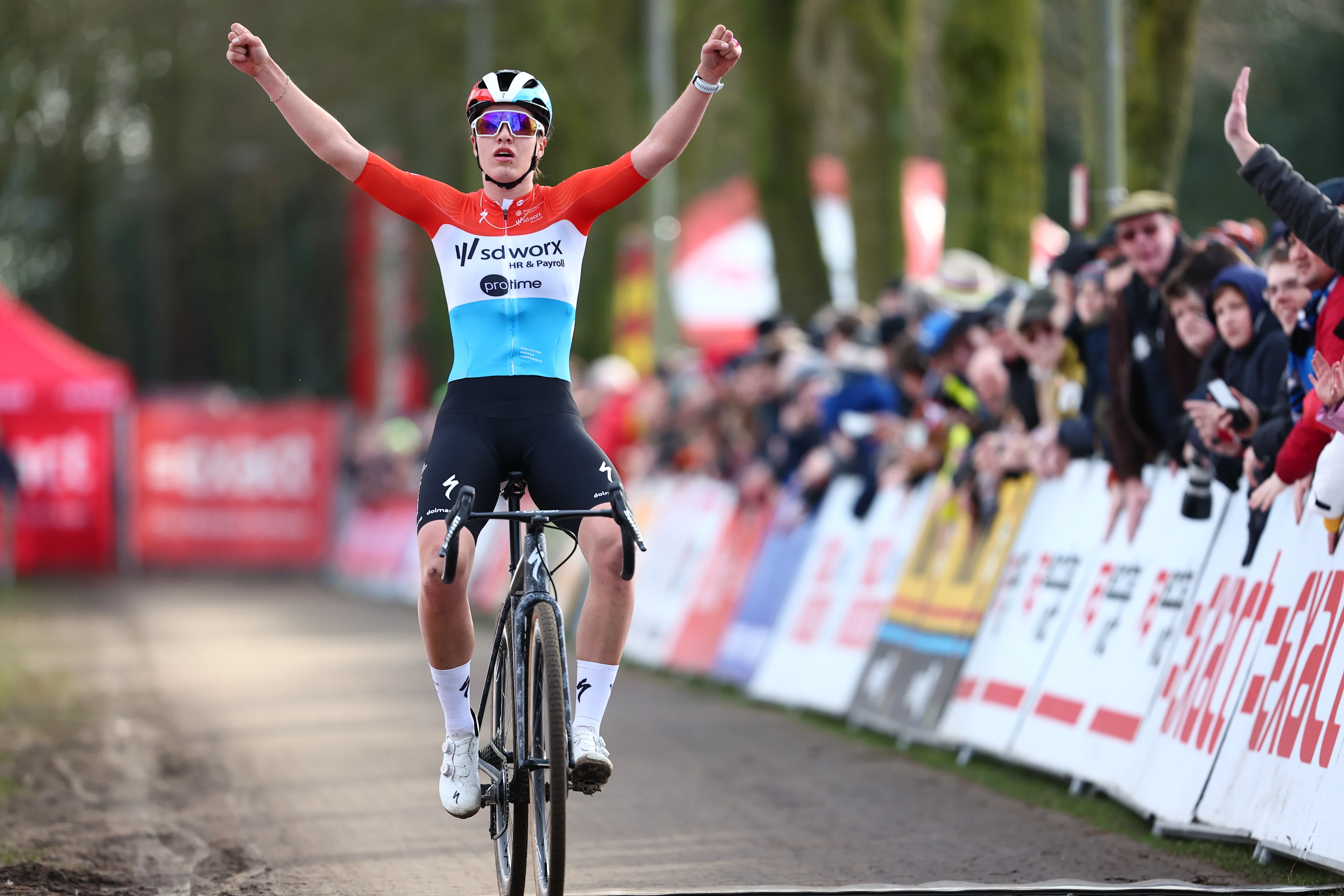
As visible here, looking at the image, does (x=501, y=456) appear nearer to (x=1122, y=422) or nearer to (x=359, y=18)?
(x=1122, y=422)

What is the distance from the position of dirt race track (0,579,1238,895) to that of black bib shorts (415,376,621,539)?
141 cm

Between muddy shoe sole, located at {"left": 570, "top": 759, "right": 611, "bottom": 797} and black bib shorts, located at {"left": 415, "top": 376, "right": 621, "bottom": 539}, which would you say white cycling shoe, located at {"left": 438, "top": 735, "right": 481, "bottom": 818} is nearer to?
muddy shoe sole, located at {"left": 570, "top": 759, "right": 611, "bottom": 797}

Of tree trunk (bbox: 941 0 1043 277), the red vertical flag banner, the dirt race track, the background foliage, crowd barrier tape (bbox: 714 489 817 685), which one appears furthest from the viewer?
the red vertical flag banner

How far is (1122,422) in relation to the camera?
899cm

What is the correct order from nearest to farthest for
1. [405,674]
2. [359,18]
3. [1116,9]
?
[1116,9], [405,674], [359,18]

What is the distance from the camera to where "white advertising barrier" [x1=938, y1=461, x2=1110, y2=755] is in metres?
9.50

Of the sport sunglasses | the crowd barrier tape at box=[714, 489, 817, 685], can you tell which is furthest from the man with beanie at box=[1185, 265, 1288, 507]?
the crowd barrier tape at box=[714, 489, 817, 685]

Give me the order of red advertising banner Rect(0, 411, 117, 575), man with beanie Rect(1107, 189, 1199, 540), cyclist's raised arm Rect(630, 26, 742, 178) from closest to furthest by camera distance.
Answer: cyclist's raised arm Rect(630, 26, 742, 178)
man with beanie Rect(1107, 189, 1199, 540)
red advertising banner Rect(0, 411, 117, 575)

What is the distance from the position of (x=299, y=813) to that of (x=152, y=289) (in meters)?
57.5

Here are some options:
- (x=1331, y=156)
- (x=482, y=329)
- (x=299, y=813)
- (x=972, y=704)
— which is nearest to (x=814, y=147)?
(x=972, y=704)

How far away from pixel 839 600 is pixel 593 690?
19.9 feet

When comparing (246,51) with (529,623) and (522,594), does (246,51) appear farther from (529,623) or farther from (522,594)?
(529,623)

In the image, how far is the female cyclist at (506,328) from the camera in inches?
252

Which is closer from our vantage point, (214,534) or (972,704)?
(972,704)
